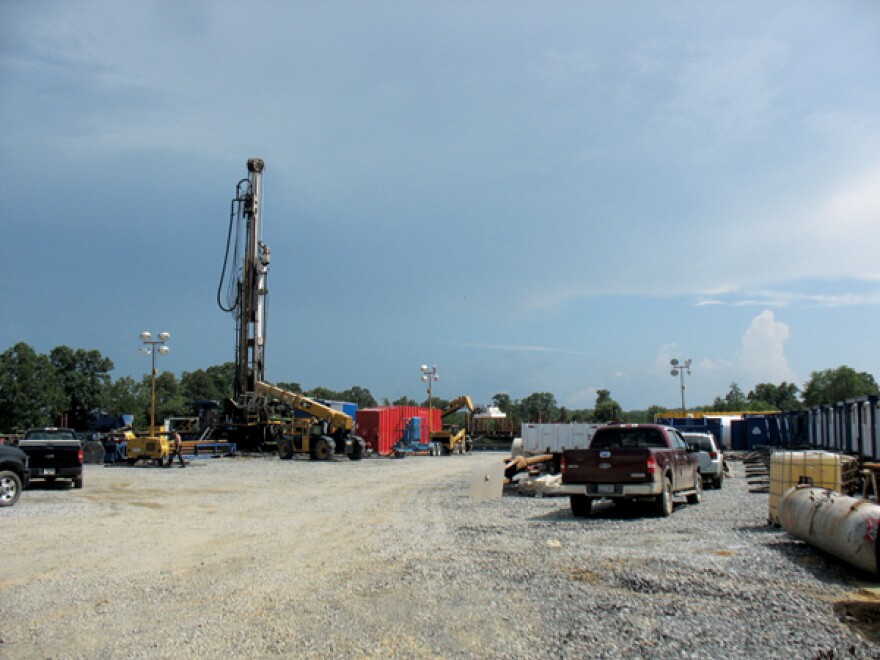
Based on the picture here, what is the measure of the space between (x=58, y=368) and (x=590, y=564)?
92618 millimetres

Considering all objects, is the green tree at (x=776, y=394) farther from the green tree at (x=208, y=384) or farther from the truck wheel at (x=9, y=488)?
the truck wheel at (x=9, y=488)

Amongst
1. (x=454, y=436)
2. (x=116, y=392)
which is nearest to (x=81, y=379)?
(x=116, y=392)

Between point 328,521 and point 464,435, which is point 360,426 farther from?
point 328,521

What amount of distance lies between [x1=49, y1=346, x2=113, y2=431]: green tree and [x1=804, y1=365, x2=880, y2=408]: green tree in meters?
93.8

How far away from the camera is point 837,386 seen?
10719 centimetres

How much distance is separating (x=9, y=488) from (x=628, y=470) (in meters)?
13.1

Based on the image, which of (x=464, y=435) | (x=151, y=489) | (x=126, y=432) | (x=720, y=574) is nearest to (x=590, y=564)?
(x=720, y=574)

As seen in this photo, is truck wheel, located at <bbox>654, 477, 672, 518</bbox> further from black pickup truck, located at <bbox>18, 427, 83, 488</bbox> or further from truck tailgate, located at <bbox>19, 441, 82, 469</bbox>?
truck tailgate, located at <bbox>19, 441, 82, 469</bbox>

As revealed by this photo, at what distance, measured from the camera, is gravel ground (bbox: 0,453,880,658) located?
600 cm

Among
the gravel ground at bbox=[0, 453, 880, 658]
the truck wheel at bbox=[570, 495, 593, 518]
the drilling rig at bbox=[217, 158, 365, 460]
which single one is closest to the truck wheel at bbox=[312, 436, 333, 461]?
the drilling rig at bbox=[217, 158, 365, 460]

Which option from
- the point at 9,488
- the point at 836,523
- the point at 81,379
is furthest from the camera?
the point at 81,379

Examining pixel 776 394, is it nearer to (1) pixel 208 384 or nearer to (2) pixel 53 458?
(1) pixel 208 384

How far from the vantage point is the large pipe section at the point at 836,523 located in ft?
27.0

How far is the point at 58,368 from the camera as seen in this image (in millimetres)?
88750
